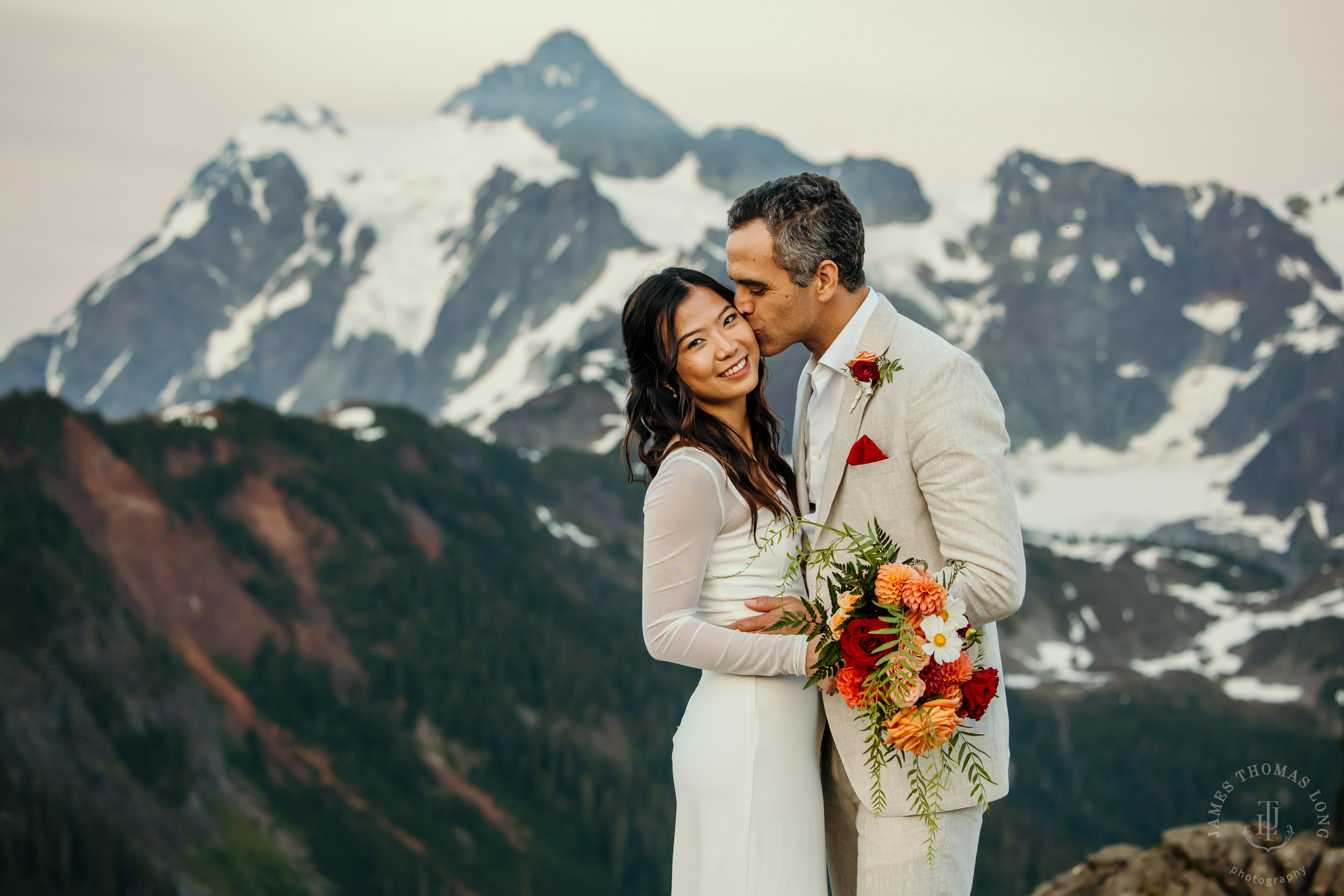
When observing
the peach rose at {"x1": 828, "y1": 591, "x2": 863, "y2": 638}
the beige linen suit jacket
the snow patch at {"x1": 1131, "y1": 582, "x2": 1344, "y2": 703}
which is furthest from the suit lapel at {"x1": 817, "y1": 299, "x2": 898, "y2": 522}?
the snow patch at {"x1": 1131, "y1": 582, "x2": 1344, "y2": 703}

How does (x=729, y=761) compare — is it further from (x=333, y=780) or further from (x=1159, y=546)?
(x=1159, y=546)

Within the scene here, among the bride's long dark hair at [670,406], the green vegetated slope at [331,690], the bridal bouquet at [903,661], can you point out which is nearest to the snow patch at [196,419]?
the green vegetated slope at [331,690]

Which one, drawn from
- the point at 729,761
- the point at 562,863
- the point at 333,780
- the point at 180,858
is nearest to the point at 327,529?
the point at 333,780

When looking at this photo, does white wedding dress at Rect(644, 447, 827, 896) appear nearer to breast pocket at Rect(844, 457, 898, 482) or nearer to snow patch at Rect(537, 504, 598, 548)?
breast pocket at Rect(844, 457, 898, 482)

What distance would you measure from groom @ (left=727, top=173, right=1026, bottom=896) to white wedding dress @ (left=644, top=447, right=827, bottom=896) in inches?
7.5

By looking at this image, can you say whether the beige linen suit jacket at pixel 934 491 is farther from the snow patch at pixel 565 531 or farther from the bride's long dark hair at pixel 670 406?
the snow patch at pixel 565 531

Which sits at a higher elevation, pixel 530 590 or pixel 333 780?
pixel 530 590

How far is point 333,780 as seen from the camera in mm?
72312

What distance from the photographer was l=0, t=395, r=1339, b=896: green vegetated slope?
2299 inches

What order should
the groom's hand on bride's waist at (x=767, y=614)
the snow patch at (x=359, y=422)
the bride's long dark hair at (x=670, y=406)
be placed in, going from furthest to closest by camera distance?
the snow patch at (x=359, y=422) < the bride's long dark hair at (x=670, y=406) < the groom's hand on bride's waist at (x=767, y=614)

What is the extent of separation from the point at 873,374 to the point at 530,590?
103 metres

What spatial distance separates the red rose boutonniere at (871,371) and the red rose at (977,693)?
1.21 m

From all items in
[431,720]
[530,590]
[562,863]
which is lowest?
[562,863]

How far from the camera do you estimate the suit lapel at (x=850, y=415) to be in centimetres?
523
